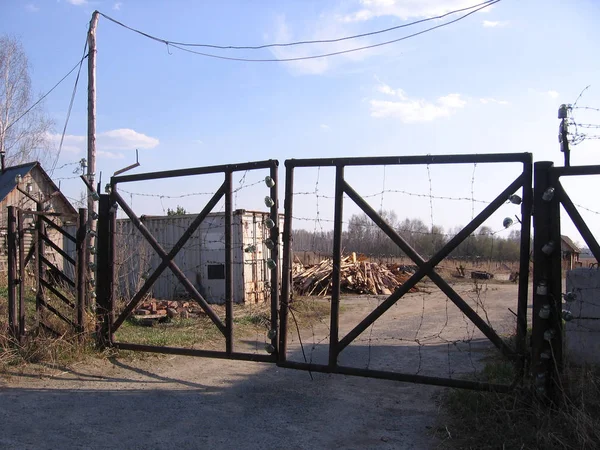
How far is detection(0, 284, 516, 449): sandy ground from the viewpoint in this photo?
458 centimetres

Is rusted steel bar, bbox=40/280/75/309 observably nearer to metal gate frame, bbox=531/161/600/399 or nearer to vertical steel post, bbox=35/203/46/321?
vertical steel post, bbox=35/203/46/321

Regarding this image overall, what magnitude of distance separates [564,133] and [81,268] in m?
7.13

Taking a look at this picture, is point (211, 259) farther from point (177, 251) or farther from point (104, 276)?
point (177, 251)

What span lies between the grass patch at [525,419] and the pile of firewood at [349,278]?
45.8 feet

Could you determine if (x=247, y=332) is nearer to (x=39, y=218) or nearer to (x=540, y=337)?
(x=39, y=218)

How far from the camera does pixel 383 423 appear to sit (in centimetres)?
501

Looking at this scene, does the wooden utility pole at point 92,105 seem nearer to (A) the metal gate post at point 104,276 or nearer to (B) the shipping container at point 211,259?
(B) the shipping container at point 211,259

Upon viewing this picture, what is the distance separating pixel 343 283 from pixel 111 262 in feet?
45.6

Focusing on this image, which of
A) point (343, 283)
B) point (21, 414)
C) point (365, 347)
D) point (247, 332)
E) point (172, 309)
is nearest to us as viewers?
point (21, 414)

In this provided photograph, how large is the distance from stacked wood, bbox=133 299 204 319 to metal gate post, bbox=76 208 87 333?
3.46 metres

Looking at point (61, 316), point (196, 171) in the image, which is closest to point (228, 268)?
point (196, 171)

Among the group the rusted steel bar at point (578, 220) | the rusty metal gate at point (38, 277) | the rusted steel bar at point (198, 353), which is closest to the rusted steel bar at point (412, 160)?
the rusted steel bar at point (578, 220)

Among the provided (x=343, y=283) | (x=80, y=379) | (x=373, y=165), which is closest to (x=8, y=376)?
(x=80, y=379)

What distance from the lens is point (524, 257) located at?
5043 millimetres
